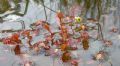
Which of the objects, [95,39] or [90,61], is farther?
[95,39]

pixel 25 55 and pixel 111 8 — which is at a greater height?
pixel 111 8

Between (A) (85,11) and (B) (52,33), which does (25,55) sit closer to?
(B) (52,33)

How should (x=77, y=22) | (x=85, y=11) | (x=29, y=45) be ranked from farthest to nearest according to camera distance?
(x=85, y=11) → (x=77, y=22) → (x=29, y=45)

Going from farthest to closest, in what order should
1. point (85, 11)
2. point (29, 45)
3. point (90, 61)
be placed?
point (85, 11), point (29, 45), point (90, 61)

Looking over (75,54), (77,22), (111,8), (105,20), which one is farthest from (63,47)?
(111,8)

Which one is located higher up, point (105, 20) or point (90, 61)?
point (105, 20)

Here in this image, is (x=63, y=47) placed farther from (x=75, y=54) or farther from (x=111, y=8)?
(x=111, y=8)

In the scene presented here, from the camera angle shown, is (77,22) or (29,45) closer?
(29,45)

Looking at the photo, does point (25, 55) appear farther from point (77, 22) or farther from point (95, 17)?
point (95, 17)

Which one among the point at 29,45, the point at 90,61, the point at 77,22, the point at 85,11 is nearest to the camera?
the point at 90,61

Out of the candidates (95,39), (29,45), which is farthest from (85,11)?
(29,45)
